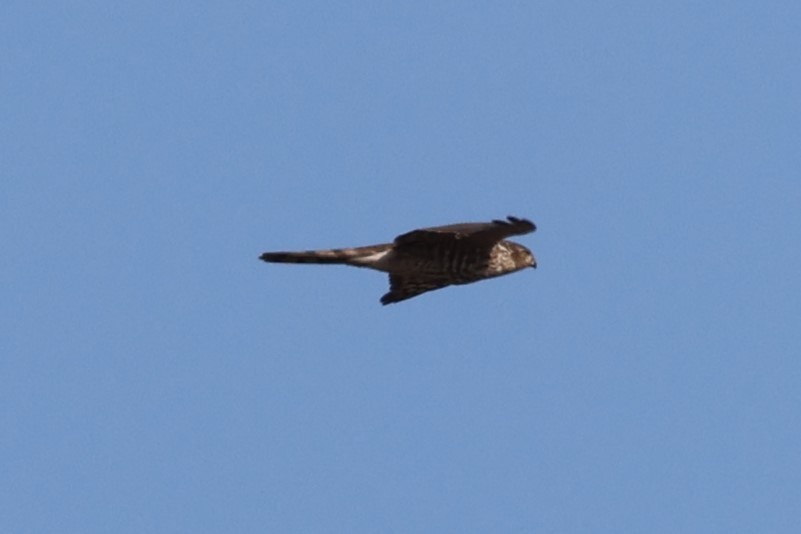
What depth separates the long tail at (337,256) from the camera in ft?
72.1

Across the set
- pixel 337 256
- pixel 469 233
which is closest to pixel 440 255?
pixel 469 233

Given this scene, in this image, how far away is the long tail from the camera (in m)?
22.0

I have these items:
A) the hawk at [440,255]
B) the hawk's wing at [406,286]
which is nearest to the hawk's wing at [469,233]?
the hawk at [440,255]

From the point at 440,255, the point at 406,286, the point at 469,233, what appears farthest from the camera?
the point at 406,286

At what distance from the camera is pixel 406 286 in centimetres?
2388

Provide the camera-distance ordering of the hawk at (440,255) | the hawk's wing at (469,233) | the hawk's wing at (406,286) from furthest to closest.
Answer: the hawk's wing at (406,286) < the hawk at (440,255) < the hawk's wing at (469,233)

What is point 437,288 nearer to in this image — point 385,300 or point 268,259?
point 385,300

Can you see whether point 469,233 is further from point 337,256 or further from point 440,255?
point 337,256

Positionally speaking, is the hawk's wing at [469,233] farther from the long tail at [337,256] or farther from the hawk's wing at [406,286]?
the hawk's wing at [406,286]

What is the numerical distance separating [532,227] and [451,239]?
1.60m

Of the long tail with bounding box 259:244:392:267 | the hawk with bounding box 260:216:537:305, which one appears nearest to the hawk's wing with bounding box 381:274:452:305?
the hawk with bounding box 260:216:537:305

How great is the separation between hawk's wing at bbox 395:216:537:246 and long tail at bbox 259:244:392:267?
0.45 metres

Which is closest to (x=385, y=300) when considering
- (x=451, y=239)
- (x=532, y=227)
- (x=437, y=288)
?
(x=437, y=288)

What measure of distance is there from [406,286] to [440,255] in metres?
1.77
